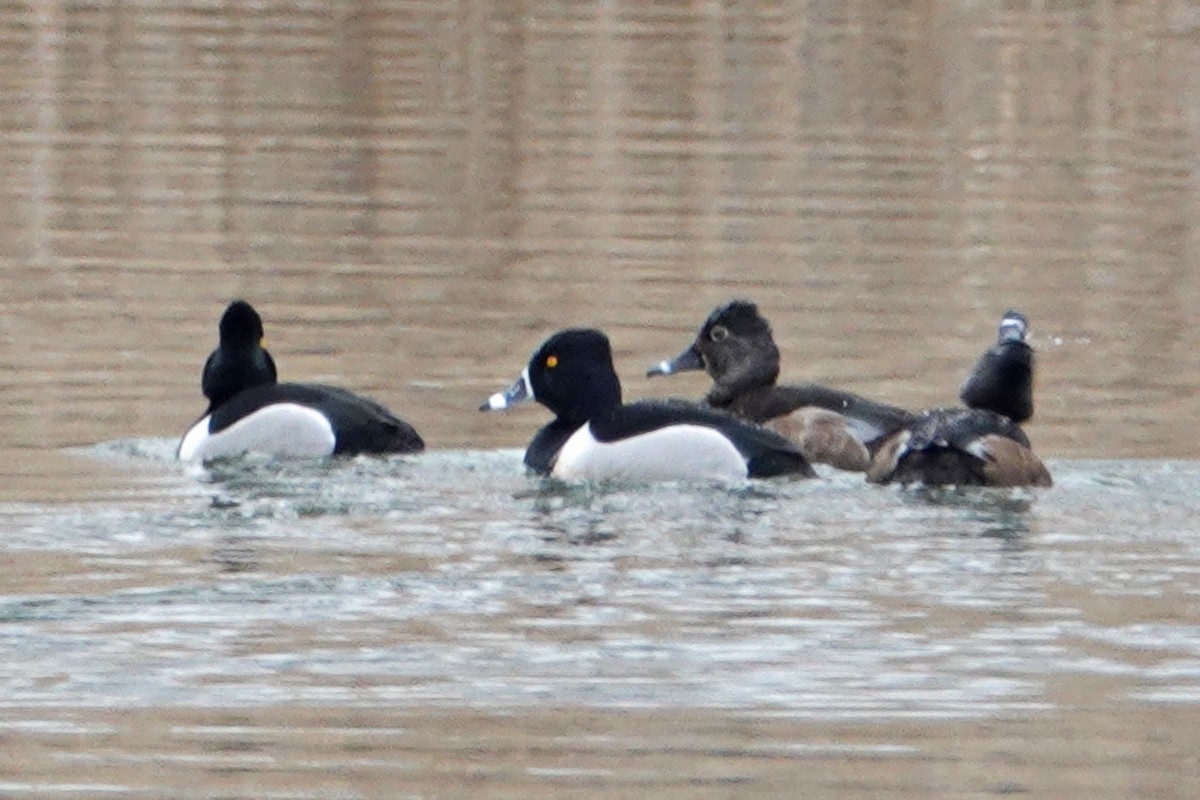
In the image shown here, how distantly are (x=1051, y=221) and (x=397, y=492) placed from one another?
42.3ft

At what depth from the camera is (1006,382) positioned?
14.3m

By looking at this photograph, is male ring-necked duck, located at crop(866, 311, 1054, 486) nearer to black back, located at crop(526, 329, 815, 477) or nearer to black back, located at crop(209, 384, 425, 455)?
black back, located at crop(526, 329, 815, 477)

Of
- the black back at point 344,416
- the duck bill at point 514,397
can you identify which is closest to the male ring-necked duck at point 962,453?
the duck bill at point 514,397

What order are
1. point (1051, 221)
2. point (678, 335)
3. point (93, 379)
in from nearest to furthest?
point (93, 379), point (678, 335), point (1051, 221)

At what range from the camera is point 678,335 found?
1928cm

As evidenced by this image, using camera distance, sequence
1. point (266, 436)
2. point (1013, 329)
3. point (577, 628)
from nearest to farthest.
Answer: point (577, 628), point (1013, 329), point (266, 436)

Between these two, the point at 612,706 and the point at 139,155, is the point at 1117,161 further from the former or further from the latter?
the point at 612,706

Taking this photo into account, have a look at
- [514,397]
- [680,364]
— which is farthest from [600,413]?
[680,364]

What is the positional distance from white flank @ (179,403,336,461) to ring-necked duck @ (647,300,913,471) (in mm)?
2211

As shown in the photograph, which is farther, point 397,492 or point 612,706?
point 397,492

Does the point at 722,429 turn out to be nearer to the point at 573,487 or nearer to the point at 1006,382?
the point at 573,487

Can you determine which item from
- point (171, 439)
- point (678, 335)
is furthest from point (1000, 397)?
point (678, 335)

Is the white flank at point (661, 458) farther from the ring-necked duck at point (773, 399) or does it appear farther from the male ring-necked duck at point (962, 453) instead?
the ring-necked duck at point (773, 399)

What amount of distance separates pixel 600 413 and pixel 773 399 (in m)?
1.39
